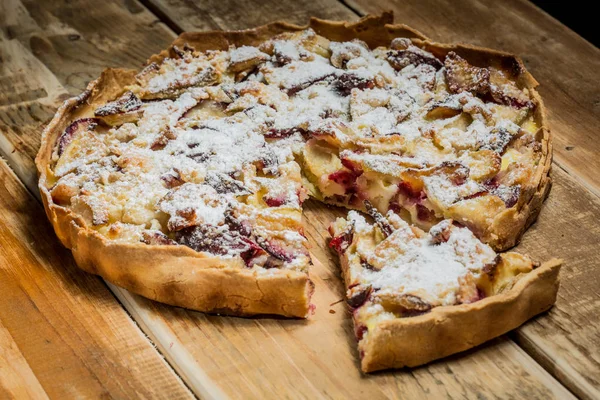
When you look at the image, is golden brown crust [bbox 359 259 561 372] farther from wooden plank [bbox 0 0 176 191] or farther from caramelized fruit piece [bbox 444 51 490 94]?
wooden plank [bbox 0 0 176 191]

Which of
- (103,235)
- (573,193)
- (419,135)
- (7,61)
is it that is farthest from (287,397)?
(7,61)

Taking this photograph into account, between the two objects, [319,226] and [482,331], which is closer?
[482,331]

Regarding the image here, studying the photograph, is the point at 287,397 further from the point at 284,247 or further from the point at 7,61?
the point at 7,61

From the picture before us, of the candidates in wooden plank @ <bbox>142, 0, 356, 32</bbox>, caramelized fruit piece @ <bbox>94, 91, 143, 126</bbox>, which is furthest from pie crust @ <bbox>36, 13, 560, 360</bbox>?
wooden plank @ <bbox>142, 0, 356, 32</bbox>

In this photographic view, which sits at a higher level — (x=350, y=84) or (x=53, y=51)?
(x=350, y=84)

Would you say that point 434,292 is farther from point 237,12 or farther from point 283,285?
point 237,12

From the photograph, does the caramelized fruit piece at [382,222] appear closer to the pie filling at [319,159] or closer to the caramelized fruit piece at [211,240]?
the pie filling at [319,159]

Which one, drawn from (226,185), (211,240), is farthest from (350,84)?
(211,240)
